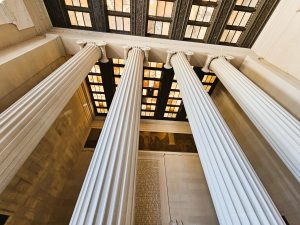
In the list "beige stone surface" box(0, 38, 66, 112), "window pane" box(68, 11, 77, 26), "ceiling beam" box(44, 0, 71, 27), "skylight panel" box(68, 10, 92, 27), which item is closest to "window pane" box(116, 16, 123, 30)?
"skylight panel" box(68, 10, 92, 27)

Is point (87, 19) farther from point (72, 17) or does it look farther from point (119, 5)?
point (119, 5)

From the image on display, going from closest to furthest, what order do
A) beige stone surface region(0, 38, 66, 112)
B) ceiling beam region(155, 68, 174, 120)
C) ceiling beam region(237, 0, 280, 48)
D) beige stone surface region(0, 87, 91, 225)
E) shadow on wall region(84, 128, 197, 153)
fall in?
1. beige stone surface region(0, 38, 66, 112)
2. beige stone surface region(0, 87, 91, 225)
3. ceiling beam region(237, 0, 280, 48)
4. ceiling beam region(155, 68, 174, 120)
5. shadow on wall region(84, 128, 197, 153)

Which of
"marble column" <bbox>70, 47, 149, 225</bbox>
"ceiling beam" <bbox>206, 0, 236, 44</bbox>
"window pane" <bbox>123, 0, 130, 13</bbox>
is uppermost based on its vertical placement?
"window pane" <bbox>123, 0, 130, 13</bbox>

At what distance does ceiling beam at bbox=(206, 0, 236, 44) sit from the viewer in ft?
20.7

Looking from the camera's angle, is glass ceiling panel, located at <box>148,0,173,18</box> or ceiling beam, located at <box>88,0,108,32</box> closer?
ceiling beam, located at <box>88,0,108,32</box>

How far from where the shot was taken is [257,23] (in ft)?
22.3

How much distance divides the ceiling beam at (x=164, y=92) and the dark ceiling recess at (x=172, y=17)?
6.67ft

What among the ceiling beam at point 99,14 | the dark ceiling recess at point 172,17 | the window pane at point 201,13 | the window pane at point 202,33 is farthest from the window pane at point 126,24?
the window pane at point 202,33

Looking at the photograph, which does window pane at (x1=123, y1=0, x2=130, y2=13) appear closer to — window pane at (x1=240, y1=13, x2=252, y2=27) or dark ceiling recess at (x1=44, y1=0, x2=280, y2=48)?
dark ceiling recess at (x1=44, y1=0, x2=280, y2=48)

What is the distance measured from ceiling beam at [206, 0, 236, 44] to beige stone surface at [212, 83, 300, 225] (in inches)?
131

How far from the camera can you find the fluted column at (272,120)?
2.87 meters

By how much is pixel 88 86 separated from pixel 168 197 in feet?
24.9

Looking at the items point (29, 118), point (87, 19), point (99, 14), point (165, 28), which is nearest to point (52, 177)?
point (29, 118)

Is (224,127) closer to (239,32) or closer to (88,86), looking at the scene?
(239,32)
